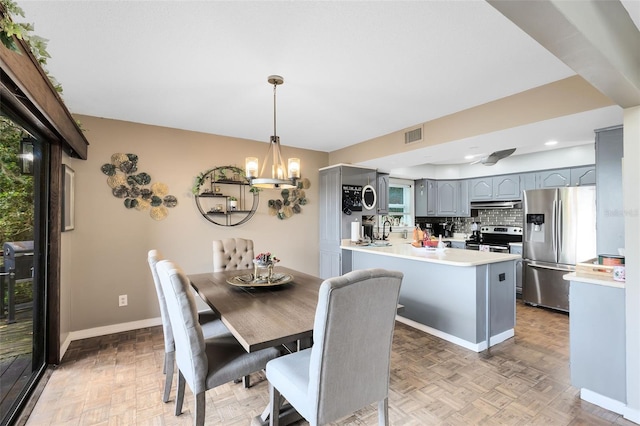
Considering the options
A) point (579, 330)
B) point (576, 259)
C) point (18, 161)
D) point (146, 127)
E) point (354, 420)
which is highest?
point (146, 127)

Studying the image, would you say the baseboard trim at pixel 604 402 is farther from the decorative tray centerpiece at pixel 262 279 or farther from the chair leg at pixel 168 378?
the chair leg at pixel 168 378

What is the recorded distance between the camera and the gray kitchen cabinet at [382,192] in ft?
16.4

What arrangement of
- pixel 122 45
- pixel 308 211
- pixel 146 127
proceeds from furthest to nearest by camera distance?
pixel 308 211 < pixel 146 127 < pixel 122 45

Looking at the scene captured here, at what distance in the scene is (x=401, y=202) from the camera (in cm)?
611

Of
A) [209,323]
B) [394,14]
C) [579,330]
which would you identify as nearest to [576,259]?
[579,330]

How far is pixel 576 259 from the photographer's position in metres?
3.90

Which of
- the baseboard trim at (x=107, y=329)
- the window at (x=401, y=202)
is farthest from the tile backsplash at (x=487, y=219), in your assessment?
the baseboard trim at (x=107, y=329)

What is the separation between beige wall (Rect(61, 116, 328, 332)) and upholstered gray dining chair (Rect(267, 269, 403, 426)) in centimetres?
265

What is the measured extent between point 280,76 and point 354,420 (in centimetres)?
248

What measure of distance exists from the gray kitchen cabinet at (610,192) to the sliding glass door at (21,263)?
4523 millimetres

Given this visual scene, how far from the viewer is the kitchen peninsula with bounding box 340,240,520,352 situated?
290 centimetres

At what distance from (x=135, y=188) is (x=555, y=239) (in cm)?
545

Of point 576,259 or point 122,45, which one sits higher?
point 122,45

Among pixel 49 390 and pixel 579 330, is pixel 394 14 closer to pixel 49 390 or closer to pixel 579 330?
pixel 579 330
